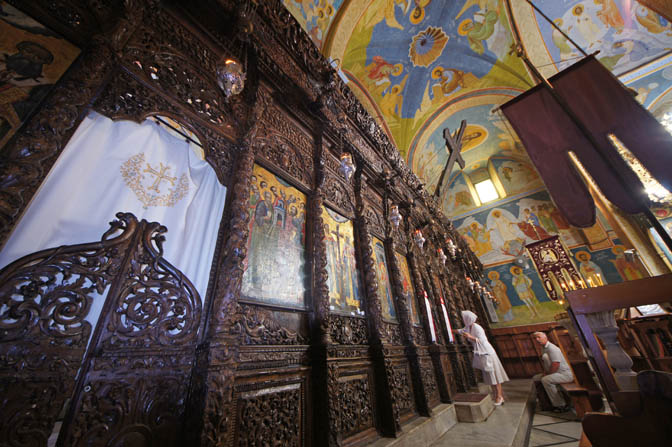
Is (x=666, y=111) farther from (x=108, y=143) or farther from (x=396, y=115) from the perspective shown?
(x=108, y=143)

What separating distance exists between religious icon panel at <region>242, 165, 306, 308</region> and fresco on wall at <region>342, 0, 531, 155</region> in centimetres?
430

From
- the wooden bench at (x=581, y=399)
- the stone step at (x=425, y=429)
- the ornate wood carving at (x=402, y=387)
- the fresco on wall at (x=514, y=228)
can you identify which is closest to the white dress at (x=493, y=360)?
the wooden bench at (x=581, y=399)

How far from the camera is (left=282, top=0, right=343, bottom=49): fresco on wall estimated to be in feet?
13.8

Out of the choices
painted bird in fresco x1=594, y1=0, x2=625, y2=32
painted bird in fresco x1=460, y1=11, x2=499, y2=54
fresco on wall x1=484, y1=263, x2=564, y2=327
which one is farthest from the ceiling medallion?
fresco on wall x1=484, y1=263, x2=564, y2=327

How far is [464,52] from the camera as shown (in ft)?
27.1

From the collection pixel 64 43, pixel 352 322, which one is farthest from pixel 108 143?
pixel 352 322

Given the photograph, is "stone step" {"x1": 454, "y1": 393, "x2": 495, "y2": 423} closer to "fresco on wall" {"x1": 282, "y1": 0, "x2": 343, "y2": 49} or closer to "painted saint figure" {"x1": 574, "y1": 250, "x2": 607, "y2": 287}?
"fresco on wall" {"x1": 282, "y1": 0, "x2": 343, "y2": 49}

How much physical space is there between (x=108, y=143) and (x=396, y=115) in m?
8.09

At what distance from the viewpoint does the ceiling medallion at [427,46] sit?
7.29 meters

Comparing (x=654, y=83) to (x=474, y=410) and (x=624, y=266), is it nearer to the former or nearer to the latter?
(x=624, y=266)

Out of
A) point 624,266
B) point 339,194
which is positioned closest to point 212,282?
point 339,194

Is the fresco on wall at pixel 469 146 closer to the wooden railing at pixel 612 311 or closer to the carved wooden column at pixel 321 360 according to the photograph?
the wooden railing at pixel 612 311

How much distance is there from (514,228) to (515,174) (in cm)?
330

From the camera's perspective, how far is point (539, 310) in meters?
11.2
